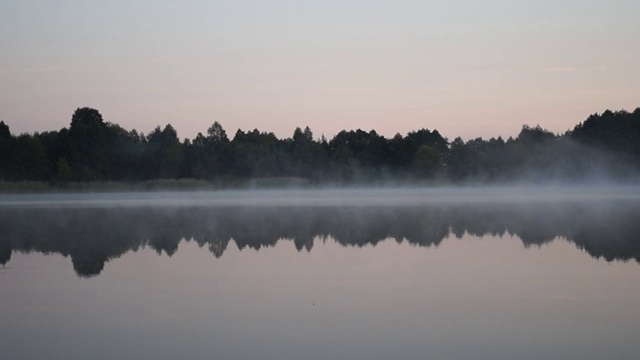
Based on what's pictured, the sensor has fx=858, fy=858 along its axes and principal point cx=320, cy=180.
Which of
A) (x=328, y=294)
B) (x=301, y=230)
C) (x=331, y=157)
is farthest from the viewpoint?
(x=331, y=157)

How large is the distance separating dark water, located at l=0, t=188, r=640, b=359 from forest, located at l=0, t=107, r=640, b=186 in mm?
36615

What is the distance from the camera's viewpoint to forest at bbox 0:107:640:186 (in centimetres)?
5131

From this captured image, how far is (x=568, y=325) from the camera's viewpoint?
6.36 meters

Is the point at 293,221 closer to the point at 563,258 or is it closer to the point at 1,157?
the point at 563,258

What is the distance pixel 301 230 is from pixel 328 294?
290 inches

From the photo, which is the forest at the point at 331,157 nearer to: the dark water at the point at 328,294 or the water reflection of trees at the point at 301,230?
the water reflection of trees at the point at 301,230

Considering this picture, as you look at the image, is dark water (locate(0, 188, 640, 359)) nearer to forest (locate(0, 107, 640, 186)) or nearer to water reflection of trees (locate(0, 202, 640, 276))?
water reflection of trees (locate(0, 202, 640, 276))

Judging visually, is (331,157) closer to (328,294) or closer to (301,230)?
(301,230)

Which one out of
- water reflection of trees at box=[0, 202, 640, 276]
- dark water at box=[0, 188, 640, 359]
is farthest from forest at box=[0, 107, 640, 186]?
dark water at box=[0, 188, 640, 359]

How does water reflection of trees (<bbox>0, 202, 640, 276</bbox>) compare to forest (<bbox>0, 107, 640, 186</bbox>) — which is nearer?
water reflection of trees (<bbox>0, 202, 640, 276</bbox>)

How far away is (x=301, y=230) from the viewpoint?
50.4 feet

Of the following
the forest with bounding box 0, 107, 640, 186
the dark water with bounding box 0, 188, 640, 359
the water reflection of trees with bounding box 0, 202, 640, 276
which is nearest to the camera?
the dark water with bounding box 0, 188, 640, 359

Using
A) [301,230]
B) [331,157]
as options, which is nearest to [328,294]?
[301,230]

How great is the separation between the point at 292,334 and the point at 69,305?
2552mm
